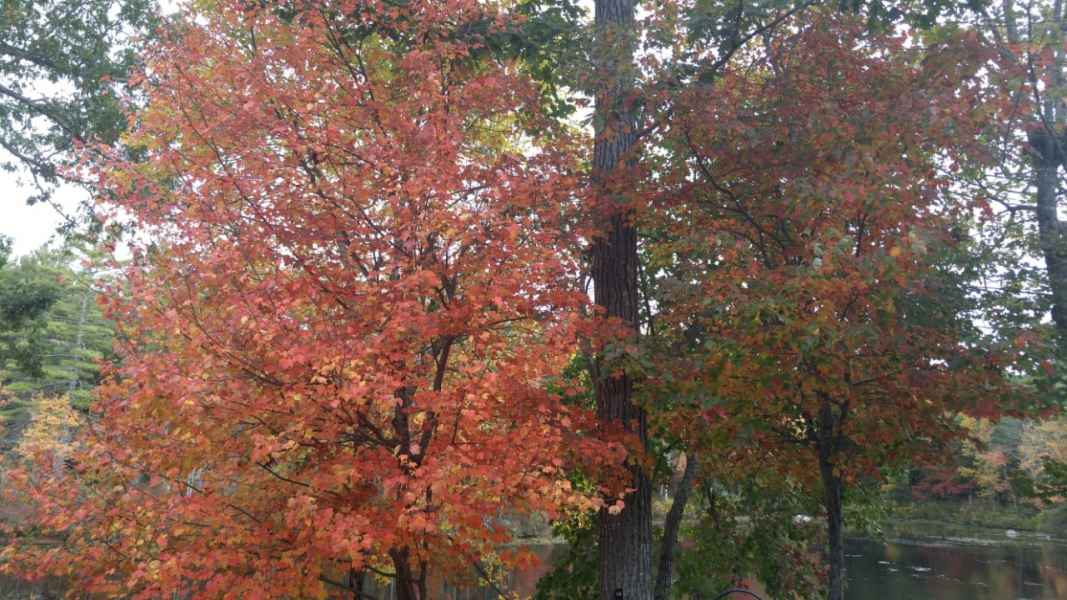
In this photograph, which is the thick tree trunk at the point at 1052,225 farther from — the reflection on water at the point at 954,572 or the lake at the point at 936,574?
the reflection on water at the point at 954,572

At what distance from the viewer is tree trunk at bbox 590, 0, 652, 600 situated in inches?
278

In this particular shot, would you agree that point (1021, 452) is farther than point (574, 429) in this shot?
Yes

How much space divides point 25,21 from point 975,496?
55.1 meters

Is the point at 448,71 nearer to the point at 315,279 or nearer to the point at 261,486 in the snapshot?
the point at 315,279

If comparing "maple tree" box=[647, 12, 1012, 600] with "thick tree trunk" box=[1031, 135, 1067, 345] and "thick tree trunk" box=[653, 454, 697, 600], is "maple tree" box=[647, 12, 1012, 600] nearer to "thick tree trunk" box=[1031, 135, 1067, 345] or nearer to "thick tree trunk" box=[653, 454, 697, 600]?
"thick tree trunk" box=[1031, 135, 1067, 345]

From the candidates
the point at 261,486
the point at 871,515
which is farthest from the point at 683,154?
the point at 871,515

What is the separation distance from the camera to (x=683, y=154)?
287 inches

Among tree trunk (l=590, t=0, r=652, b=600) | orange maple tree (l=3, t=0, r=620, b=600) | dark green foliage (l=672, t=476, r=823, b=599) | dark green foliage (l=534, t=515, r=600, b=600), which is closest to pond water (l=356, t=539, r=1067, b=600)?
dark green foliage (l=672, t=476, r=823, b=599)

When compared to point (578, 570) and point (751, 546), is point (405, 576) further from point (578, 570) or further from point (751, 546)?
point (751, 546)

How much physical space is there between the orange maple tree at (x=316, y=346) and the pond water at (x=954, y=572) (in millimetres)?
20168

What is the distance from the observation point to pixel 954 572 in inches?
1131

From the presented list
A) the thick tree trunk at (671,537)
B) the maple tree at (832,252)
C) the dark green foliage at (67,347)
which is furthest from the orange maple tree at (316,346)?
the dark green foliage at (67,347)

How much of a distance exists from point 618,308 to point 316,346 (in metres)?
3.95

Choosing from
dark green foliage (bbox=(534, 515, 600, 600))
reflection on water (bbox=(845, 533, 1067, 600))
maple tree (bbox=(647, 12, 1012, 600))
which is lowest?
reflection on water (bbox=(845, 533, 1067, 600))
